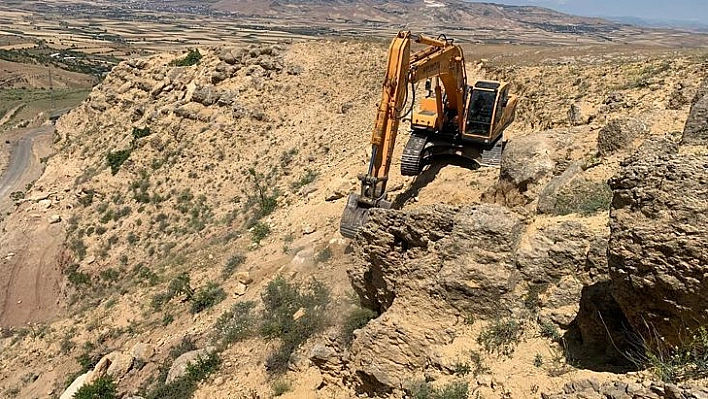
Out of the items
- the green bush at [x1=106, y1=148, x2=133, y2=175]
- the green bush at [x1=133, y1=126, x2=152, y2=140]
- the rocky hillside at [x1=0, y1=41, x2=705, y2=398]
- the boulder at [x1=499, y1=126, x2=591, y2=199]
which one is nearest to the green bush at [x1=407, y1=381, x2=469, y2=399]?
the rocky hillside at [x1=0, y1=41, x2=705, y2=398]

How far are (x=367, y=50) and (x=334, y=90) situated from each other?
16.5 feet

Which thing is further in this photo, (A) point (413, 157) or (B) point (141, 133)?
(B) point (141, 133)

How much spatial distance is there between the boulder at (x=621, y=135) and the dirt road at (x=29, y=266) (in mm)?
19123

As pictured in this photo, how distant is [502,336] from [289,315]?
5711mm

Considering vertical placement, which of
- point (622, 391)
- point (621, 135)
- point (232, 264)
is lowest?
point (232, 264)

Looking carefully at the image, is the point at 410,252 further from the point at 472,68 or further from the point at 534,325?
the point at 472,68

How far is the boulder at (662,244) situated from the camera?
4547 millimetres

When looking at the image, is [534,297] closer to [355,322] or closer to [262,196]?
[355,322]

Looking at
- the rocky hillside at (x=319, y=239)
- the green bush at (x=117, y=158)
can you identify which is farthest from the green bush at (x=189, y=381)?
the green bush at (x=117, y=158)

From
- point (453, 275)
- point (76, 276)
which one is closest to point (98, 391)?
point (453, 275)

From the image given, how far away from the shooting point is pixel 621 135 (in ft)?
33.0

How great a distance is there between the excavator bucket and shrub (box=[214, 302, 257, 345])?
285cm

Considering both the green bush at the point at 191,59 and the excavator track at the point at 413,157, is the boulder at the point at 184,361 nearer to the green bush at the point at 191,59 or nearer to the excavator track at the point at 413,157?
the excavator track at the point at 413,157

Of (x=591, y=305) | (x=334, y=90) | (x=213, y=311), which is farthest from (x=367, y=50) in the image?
(x=591, y=305)
